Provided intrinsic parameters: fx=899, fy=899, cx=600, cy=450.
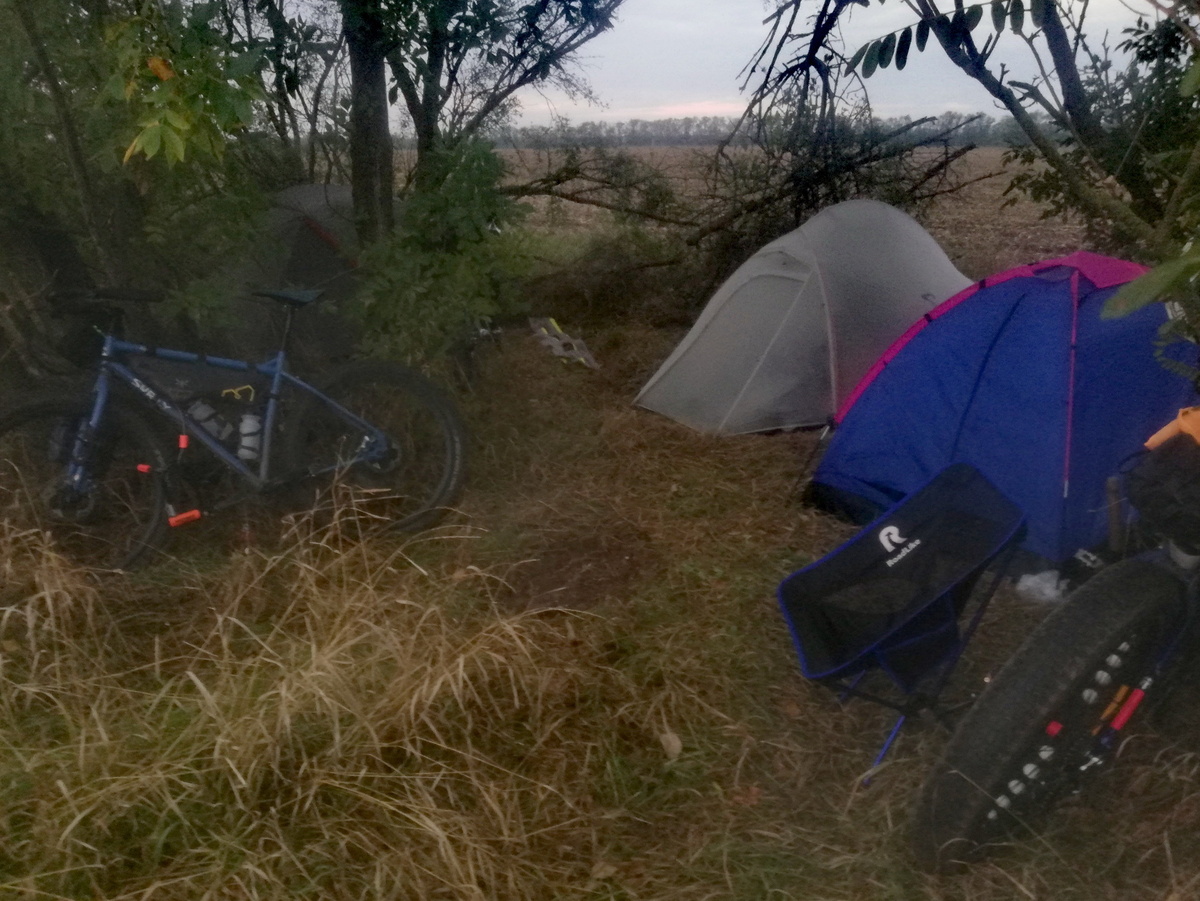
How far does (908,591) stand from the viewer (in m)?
2.81

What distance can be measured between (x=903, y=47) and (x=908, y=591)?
166 cm

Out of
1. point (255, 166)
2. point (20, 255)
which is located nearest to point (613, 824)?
point (20, 255)

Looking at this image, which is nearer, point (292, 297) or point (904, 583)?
point (904, 583)

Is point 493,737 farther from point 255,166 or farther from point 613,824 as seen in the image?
point 255,166

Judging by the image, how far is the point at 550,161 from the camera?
7.60 meters

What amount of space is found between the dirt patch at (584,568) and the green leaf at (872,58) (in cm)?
211

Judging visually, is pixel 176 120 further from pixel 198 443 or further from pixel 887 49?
pixel 887 49

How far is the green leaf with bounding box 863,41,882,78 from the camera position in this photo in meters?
2.70

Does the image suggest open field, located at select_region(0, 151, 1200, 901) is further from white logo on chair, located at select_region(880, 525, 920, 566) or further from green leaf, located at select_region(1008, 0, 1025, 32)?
green leaf, located at select_region(1008, 0, 1025, 32)

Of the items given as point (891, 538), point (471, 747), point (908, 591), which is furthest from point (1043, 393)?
point (471, 747)

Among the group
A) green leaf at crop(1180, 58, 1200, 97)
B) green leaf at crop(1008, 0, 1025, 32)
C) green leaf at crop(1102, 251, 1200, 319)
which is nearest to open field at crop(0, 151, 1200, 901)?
green leaf at crop(1102, 251, 1200, 319)

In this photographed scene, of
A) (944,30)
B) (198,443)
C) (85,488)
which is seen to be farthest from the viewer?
(198,443)

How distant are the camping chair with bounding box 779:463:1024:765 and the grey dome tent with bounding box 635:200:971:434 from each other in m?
2.44

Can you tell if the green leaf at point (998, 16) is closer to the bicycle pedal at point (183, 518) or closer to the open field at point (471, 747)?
the open field at point (471, 747)
